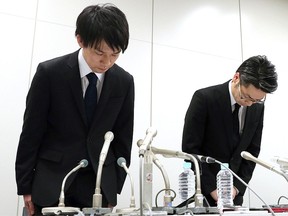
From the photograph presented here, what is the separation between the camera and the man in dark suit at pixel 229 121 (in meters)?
1.90

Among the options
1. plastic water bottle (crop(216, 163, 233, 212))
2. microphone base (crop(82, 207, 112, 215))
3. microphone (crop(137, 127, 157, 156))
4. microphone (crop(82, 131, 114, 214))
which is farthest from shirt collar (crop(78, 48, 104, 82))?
plastic water bottle (crop(216, 163, 233, 212))

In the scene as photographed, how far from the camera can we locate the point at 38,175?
1447 millimetres

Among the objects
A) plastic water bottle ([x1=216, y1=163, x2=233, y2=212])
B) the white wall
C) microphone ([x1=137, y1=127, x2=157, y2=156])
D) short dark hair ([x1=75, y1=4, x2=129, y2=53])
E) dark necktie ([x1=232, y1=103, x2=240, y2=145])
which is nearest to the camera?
microphone ([x1=137, y1=127, x2=157, y2=156])

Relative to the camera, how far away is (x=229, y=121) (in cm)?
199

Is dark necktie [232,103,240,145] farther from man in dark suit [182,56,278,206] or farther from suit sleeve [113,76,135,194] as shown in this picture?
suit sleeve [113,76,135,194]

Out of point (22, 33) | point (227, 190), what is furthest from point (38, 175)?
point (22, 33)

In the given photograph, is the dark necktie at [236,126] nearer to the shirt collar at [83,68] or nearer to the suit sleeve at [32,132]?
the shirt collar at [83,68]

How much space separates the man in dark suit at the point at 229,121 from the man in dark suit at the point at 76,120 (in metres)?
0.51

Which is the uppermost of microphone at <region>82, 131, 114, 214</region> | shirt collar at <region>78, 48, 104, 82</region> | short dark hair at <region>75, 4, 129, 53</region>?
short dark hair at <region>75, 4, 129, 53</region>

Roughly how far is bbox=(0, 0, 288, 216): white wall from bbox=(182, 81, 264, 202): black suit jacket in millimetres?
862

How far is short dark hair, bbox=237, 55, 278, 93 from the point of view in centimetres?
188

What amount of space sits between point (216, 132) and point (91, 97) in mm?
775

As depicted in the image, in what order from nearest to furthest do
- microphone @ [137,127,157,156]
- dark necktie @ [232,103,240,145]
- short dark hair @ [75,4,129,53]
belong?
microphone @ [137,127,157,156], short dark hair @ [75,4,129,53], dark necktie @ [232,103,240,145]

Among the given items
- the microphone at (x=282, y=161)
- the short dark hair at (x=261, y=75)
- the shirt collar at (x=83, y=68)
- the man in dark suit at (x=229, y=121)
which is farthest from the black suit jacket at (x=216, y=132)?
the shirt collar at (x=83, y=68)
